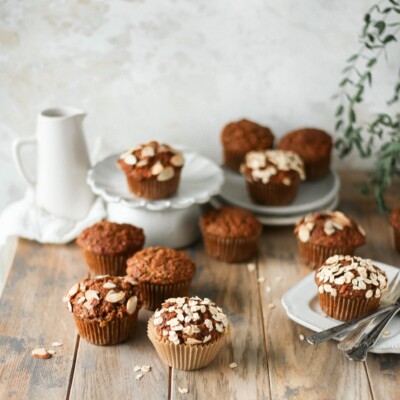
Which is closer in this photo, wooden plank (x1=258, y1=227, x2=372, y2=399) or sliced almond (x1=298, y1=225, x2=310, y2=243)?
wooden plank (x1=258, y1=227, x2=372, y2=399)

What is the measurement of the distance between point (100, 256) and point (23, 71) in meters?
0.73

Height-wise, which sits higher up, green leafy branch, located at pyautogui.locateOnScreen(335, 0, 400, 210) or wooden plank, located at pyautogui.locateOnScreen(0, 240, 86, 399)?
green leafy branch, located at pyautogui.locateOnScreen(335, 0, 400, 210)

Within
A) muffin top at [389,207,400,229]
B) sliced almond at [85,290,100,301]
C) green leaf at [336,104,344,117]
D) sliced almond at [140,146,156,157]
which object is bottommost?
muffin top at [389,207,400,229]

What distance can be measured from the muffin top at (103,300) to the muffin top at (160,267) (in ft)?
0.25

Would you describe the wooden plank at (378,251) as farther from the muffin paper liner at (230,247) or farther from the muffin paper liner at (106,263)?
the muffin paper liner at (106,263)

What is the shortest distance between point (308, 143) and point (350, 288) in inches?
27.0

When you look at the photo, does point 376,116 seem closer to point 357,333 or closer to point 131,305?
point 357,333

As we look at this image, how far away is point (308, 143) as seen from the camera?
2.20 m

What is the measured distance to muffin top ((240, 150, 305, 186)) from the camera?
2.07 m

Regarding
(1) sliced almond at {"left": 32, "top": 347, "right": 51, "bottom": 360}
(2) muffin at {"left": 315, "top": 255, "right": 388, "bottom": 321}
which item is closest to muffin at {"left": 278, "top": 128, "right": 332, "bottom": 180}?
(2) muffin at {"left": 315, "top": 255, "right": 388, "bottom": 321}

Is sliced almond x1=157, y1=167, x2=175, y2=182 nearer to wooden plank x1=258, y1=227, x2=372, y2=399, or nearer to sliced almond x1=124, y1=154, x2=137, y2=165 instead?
sliced almond x1=124, y1=154, x2=137, y2=165

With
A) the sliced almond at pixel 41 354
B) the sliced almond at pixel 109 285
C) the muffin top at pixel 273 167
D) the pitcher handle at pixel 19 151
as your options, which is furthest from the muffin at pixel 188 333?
the pitcher handle at pixel 19 151

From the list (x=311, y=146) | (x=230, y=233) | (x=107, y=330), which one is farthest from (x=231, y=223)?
(x=107, y=330)

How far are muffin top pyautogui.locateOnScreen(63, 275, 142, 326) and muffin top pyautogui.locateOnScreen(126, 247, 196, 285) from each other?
8 cm
